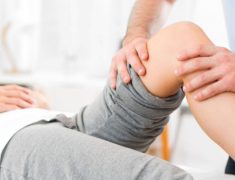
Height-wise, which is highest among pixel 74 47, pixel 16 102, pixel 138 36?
pixel 138 36

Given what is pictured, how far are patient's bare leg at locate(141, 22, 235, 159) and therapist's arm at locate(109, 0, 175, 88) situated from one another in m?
0.02

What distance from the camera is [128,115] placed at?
3.37ft

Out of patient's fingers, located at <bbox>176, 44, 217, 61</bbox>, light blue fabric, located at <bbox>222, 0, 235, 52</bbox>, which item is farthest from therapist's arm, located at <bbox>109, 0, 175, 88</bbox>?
light blue fabric, located at <bbox>222, 0, 235, 52</bbox>

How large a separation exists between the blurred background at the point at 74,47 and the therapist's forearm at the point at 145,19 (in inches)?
45.0

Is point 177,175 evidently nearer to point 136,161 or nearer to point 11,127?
point 136,161

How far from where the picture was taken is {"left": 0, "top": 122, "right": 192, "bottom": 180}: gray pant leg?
78cm

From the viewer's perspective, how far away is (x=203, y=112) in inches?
33.2

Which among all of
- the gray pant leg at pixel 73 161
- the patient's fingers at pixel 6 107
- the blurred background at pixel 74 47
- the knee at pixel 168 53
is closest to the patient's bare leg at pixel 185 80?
the knee at pixel 168 53

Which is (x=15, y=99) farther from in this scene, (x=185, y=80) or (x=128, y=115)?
(x=185, y=80)

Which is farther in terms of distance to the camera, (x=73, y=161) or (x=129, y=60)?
(x=129, y=60)

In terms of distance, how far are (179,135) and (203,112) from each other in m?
1.87

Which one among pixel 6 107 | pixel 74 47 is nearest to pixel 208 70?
pixel 6 107

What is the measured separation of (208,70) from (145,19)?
0.65m

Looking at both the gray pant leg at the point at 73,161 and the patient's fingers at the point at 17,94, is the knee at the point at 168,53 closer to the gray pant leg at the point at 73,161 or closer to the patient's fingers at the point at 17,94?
the gray pant leg at the point at 73,161
